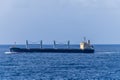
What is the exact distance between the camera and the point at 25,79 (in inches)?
3457

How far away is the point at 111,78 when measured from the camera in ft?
291

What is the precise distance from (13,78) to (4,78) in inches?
59.1

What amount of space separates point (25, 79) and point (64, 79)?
6.25m

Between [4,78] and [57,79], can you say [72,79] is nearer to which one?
[57,79]

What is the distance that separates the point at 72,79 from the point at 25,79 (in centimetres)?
754

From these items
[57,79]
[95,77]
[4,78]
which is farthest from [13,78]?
[95,77]

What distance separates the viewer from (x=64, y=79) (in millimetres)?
88188

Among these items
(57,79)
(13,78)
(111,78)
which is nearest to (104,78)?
(111,78)

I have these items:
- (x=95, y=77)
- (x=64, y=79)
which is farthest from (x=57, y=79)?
(x=95, y=77)

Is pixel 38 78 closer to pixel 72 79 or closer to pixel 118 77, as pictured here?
pixel 72 79

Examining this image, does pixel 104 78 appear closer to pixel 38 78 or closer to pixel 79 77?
pixel 79 77

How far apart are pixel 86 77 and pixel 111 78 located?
525cm

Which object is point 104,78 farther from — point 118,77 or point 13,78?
point 13,78

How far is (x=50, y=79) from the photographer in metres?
88.6
